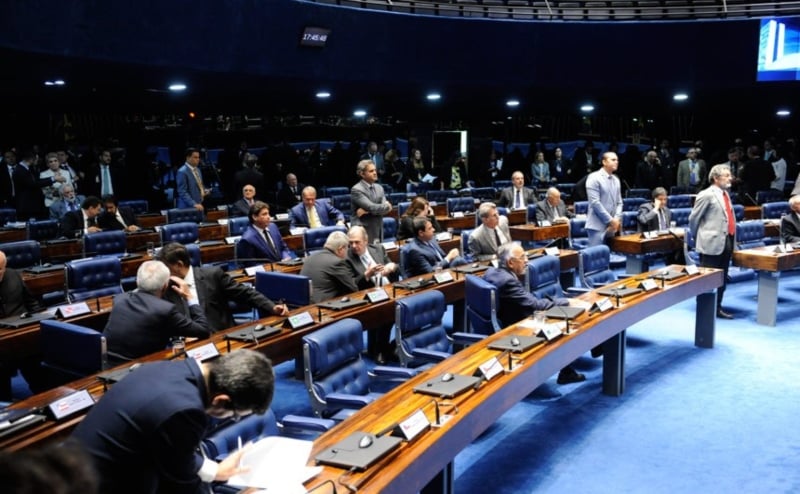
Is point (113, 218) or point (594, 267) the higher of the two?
point (113, 218)

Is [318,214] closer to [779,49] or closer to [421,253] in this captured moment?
[421,253]

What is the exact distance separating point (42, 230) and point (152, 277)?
5.54 m

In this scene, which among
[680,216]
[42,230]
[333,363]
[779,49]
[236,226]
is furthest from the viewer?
[779,49]

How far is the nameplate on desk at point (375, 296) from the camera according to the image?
18.0 ft

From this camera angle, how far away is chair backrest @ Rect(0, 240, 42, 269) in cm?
690

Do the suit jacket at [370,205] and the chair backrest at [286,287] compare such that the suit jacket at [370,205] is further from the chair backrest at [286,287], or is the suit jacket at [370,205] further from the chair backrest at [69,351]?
the chair backrest at [69,351]

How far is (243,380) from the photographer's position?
236cm

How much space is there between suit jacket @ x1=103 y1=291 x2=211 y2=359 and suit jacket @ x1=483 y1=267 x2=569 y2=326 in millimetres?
2238

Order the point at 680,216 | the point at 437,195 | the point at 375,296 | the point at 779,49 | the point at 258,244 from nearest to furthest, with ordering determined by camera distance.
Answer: the point at 375,296
the point at 258,244
the point at 680,216
the point at 779,49
the point at 437,195

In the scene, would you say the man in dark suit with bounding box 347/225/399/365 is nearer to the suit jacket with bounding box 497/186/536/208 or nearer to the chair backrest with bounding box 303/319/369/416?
the chair backrest with bounding box 303/319/369/416

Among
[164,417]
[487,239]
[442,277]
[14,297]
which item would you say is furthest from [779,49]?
[164,417]

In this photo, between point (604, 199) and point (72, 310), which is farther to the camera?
point (604, 199)

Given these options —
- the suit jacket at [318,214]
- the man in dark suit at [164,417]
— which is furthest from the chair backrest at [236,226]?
the man in dark suit at [164,417]

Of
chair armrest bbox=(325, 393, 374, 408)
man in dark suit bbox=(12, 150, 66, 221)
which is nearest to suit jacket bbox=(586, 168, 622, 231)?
chair armrest bbox=(325, 393, 374, 408)
